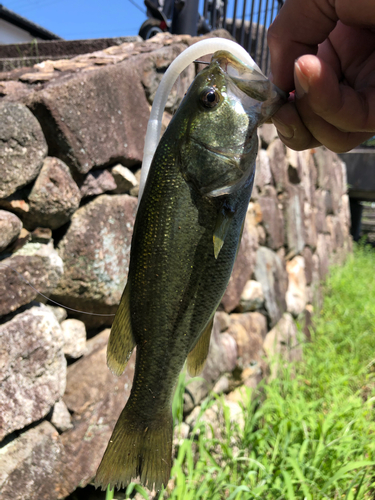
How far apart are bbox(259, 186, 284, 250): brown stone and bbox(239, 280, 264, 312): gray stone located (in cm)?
71

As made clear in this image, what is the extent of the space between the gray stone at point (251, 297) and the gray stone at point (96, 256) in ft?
5.60

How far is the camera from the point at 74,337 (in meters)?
2.08

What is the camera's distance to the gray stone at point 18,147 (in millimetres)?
1709

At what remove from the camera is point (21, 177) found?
179 centimetres

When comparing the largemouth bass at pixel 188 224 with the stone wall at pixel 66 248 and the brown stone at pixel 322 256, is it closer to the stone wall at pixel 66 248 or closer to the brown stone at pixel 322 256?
the stone wall at pixel 66 248

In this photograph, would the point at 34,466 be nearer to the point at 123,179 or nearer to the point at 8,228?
the point at 8,228

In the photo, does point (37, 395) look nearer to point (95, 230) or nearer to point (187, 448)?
point (95, 230)

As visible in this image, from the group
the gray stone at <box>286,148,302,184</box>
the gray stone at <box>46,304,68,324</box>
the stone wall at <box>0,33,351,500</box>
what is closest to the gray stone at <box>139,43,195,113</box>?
the stone wall at <box>0,33,351,500</box>

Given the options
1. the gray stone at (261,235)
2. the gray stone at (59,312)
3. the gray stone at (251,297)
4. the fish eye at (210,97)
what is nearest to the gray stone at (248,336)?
the gray stone at (251,297)

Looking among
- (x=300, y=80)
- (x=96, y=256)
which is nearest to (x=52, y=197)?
(x=96, y=256)

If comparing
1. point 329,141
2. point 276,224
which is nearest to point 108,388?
point 329,141

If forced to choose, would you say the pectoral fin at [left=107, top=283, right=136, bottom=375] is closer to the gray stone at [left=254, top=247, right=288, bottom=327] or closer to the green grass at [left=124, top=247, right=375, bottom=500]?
the green grass at [left=124, top=247, right=375, bottom=500]

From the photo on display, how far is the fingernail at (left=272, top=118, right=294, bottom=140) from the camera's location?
4.33ft

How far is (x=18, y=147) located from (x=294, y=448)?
2.38m
